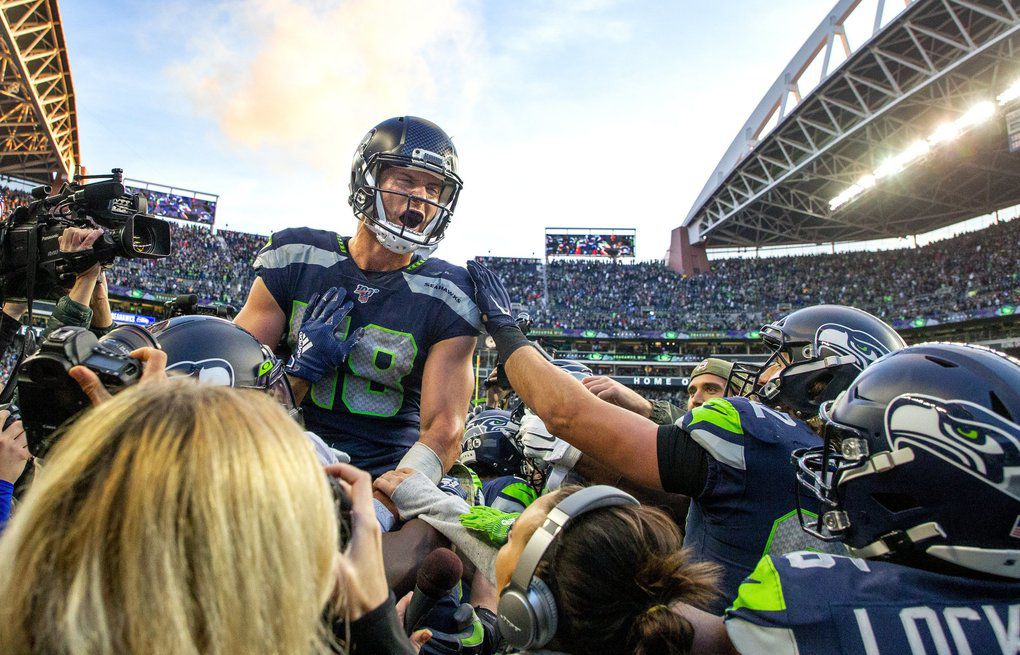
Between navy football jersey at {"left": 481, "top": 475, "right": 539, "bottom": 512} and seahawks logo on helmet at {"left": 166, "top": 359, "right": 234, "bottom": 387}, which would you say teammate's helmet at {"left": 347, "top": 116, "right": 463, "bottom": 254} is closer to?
seahawks logo on helmet at {"left": 166, "top": 359, "right": 234, "bottom": 387}

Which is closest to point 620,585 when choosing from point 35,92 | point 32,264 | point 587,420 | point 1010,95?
point 587,420

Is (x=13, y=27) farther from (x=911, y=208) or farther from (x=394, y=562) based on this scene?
(x=911, y=208)

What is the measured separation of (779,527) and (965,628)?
819mm

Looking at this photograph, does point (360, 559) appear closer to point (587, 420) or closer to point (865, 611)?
point (865, 611)

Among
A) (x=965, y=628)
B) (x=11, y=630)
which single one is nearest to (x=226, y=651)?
(x=11, y=630)

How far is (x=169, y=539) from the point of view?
85cm

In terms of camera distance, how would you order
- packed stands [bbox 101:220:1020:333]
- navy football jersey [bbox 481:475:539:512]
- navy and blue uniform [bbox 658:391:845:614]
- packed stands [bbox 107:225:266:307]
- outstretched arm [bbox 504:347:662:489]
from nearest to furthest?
navy and blue uniform [bbox 658:391:845:614] < outstretched arm [bbox 504:347:662:489] < navy football jersey [bbox 481:475:539:512] < packed stands [bbox 101:220:1020:333] < packed stands [bbox 107:225:266:307]

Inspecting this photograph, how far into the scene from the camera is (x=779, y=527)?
2.29m

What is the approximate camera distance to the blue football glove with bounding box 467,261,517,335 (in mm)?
2904

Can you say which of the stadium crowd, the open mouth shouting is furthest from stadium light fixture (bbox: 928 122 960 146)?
the open mouth shouting

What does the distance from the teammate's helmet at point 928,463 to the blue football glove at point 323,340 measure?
200 cm

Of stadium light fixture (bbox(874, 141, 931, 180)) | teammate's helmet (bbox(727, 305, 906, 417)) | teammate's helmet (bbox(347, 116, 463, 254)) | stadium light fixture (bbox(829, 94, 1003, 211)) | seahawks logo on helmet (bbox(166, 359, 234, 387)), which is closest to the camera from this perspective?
seahawks logo on helmet (bbox(166, 359, 234, 387))

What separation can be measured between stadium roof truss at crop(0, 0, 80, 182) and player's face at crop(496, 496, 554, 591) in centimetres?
1981

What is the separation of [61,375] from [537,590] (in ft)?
4.50
